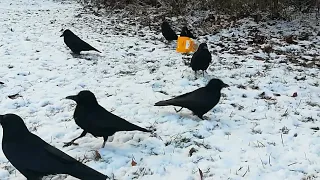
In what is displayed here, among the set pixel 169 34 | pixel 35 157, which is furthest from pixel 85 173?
pixel 169 34

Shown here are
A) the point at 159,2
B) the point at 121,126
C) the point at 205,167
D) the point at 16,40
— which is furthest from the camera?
the point at 159,2

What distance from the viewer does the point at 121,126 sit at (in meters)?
4.66

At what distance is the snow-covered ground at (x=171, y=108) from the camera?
436 centimetres

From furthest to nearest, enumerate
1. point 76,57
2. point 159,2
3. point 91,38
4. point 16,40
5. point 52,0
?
point 52,0 < point 159,2 < point 91,38 < point 16,40 < point 76,57

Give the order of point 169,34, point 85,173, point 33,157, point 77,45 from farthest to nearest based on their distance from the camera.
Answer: point 169,34
point 77,45
point 33,157
point 85,173

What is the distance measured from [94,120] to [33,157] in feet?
3.28

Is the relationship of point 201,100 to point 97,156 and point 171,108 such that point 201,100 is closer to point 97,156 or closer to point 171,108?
point 171,108

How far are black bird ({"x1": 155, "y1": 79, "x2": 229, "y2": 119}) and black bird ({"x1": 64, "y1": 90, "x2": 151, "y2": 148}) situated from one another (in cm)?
107

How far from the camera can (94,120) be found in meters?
4.59

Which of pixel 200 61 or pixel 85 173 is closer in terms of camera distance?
pixel 85 173

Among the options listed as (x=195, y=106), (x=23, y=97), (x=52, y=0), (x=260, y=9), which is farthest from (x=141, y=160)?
(x=52, y=0)

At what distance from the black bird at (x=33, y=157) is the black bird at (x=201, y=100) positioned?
7.04 feet

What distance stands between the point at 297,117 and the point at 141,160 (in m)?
2.43

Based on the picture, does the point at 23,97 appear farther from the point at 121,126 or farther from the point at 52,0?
the point at 52,0
